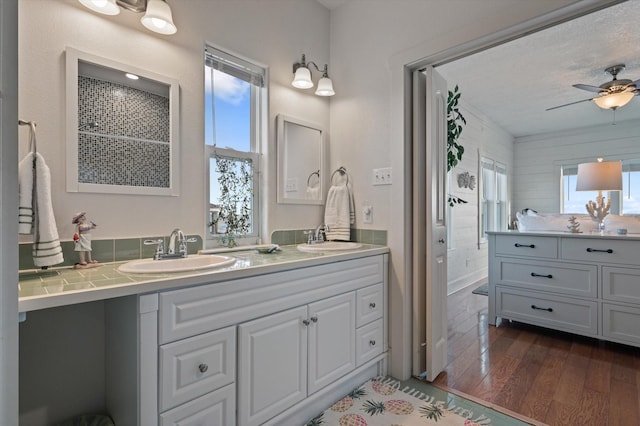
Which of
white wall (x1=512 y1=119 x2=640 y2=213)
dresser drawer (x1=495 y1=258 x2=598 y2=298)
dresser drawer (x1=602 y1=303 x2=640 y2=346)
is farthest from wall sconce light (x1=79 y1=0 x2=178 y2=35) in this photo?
white wall (x1=512 y1=119 x2=640 y2=213)

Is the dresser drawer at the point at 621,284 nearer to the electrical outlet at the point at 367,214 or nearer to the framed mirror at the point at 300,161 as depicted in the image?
the electrical outlet at the point at 367,214

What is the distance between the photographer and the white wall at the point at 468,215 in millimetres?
4352

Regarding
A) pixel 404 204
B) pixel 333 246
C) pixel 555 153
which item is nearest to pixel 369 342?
pixel 333 246

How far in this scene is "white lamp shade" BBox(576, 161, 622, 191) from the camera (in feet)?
12.1

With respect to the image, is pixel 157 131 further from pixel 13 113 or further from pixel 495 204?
pixel 495 204

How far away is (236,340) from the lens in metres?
1.36

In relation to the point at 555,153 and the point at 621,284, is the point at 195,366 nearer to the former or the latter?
the point at 621,284

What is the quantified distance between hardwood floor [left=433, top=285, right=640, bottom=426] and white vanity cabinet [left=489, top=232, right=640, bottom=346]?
6.6 inches

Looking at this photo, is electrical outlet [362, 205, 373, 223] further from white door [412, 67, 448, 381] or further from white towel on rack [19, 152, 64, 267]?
white towel on rack [19, 152, 64, 267]

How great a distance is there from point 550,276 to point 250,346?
275 cm

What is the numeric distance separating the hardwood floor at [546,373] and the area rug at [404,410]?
0.15m

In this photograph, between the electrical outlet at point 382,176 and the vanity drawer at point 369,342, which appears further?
the electrical outlet at point 382,176

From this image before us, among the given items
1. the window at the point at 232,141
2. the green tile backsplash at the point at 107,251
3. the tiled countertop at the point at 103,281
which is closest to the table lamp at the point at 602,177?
the window at the point at 232,141

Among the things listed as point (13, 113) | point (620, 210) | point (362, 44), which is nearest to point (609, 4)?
point (362, 44)
